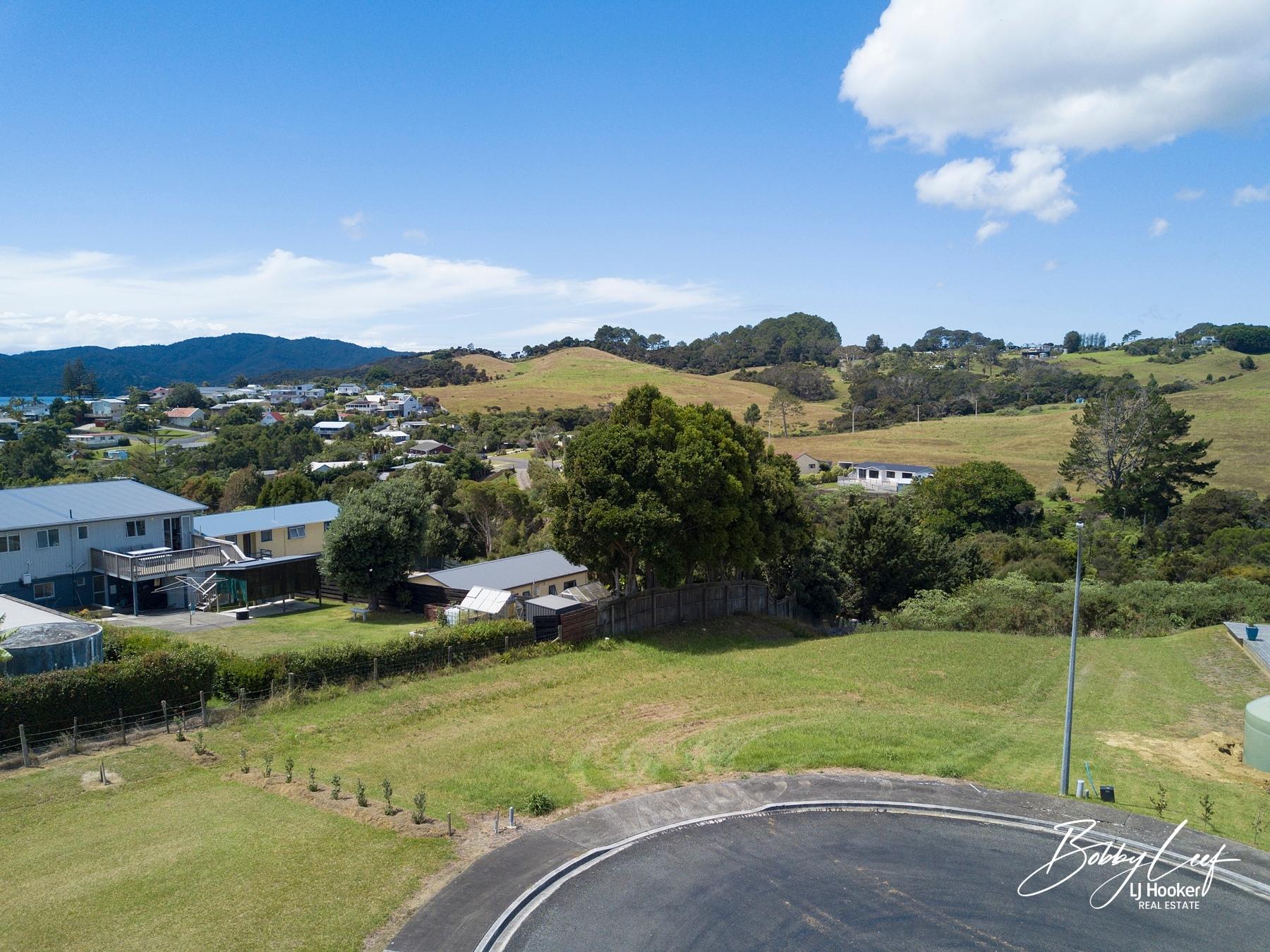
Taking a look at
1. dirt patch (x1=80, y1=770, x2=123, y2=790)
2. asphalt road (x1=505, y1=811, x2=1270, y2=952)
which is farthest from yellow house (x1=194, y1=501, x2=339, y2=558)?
asphalt road (x1=505, y1=811, x2=1270, y2=952)

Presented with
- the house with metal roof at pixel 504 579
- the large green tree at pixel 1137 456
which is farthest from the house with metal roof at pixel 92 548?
the large green tree at pixel 1137 456

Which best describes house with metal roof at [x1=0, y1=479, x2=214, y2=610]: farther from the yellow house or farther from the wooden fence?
the wooden fence

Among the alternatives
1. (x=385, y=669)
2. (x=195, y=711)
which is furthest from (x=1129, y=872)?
(x=195, y=711)

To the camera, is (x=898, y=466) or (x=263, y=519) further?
(x=898, y=466)

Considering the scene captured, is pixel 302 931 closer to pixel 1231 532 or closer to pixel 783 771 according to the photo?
pixel 783 771

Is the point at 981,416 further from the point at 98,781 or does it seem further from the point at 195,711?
the point at 98,781

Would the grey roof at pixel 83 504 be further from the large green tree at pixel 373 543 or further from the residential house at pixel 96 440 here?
the residential house at pixel 96 440
